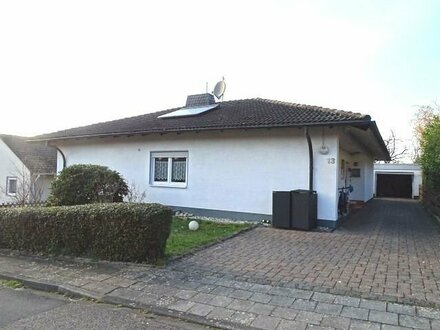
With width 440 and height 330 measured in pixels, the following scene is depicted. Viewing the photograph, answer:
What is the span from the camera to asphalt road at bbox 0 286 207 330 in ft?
12.8

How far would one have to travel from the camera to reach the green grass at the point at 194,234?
287 inches

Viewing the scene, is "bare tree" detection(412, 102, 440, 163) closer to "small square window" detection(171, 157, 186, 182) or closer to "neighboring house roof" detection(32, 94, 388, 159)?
"neighboring house roof" detection(32, 94, 388, 159)

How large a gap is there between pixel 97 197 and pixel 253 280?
269 inches

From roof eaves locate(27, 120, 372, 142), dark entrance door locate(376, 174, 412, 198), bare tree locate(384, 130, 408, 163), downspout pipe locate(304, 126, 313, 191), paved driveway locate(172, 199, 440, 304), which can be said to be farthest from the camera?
bare tree locate(384, 130, 408, 163)

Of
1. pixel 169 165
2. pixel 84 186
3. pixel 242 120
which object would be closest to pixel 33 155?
pixel 169 165

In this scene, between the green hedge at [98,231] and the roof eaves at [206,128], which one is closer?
the green hedge at [98,231]

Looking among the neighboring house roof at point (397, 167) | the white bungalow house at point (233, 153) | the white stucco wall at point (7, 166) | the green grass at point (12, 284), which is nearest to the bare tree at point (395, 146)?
the neighboring house roof at point (397, 167)

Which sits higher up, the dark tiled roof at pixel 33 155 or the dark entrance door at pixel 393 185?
the dark tiled roof at pixel 33 155

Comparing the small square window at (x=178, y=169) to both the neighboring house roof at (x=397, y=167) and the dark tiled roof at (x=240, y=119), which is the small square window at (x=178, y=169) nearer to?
the dark tiled roof at (x=240, y=119)

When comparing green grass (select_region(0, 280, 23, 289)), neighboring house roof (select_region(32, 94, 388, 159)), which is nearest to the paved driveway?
green grass (select_region(0, 280, 23, 289))

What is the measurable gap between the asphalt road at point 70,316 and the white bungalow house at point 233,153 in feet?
23.2

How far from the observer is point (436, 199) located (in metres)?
13.6

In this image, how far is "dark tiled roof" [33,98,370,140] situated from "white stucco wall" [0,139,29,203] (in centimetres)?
884

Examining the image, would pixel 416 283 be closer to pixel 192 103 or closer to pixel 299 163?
pixel 299 163
